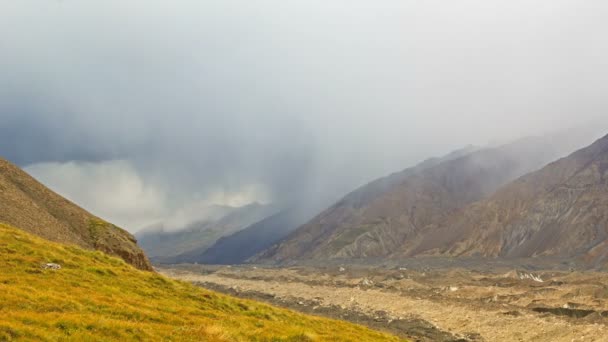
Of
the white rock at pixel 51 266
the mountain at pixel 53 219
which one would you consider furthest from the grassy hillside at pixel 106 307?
the mountain at pixel 53 219

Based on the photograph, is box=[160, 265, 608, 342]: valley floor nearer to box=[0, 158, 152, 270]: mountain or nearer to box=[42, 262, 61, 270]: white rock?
box=[0, 158, 152, 270]: mountain

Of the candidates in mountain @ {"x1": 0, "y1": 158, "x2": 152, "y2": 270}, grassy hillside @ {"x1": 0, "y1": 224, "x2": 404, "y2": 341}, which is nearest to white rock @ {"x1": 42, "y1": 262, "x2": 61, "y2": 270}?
grassy hillside @ {"x1": 0, "y1": 224, "x2": 404, "y2": 341}

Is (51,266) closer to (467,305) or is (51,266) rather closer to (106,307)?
(106,307)

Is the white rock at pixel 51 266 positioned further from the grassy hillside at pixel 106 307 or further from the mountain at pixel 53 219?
the mountain at pixel 53 219

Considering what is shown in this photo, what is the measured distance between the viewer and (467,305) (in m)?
77.3

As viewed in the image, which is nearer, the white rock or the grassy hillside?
the grassy hillside

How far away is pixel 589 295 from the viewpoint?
77.7 meters

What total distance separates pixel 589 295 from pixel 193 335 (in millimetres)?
78771

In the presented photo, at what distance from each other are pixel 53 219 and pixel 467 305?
61.0 metres

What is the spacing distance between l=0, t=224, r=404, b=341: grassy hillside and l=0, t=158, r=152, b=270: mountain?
9449mm

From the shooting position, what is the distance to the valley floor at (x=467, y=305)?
53.4 m

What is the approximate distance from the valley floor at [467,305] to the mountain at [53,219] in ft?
100

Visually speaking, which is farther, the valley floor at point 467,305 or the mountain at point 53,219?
the valley floor at point 467,305

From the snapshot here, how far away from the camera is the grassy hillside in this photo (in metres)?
15.5
